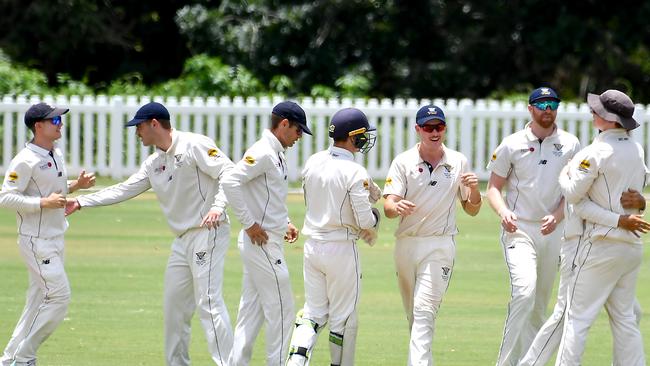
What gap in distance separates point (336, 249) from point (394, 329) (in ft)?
9.42

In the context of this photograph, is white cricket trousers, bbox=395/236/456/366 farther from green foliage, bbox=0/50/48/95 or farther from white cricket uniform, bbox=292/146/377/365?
green foliage, bbox=0/50/48/95

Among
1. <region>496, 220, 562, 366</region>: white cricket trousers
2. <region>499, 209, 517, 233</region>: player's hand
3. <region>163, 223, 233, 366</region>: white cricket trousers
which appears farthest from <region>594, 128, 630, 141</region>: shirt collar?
<region>163, 223, 233, 366</region>: white cricket trousers

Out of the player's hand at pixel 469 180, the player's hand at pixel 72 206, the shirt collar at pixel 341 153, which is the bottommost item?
the player's hand at pixel 72 206

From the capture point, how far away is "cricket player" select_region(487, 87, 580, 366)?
32.8 ft

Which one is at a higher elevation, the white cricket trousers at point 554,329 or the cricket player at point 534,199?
the cricket player at point 534,199

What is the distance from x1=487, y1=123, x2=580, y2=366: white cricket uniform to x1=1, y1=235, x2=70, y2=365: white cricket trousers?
127 inches

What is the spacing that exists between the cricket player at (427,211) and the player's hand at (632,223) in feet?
3.46

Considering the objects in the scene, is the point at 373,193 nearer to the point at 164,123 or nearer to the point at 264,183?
the point at 264,183

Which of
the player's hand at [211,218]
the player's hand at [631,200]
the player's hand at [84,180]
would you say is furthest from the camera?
the player's hand at [84,180]

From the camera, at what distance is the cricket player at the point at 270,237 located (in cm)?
949

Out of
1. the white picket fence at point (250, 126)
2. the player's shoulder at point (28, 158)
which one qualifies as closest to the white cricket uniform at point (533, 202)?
the player's shoulder at point (28, 158)

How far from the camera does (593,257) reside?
912 cm

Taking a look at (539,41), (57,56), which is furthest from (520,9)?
(57,56)

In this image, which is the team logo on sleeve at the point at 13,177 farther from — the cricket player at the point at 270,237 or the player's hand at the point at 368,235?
the player's hand at the point at 368,235
